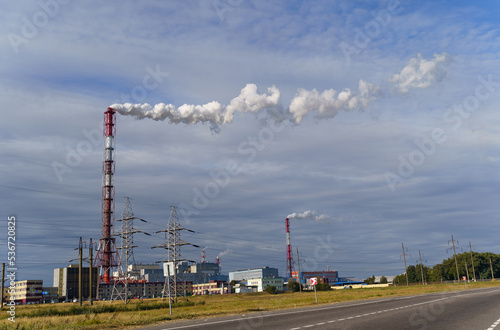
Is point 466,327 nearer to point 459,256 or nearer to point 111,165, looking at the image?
point 111,165

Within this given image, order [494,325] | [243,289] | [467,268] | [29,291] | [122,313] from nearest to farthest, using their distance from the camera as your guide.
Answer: [494,325] < [122,313] < [467,268] < [29,291] < [243,289]

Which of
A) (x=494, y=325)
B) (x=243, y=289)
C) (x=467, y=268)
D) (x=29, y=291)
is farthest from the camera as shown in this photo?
(x=243, y=289)

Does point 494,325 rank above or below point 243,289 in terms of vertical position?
above

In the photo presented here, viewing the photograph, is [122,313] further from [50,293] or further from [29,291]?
[50,293]

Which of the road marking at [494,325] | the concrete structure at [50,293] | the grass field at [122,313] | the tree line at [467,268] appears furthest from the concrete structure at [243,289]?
the road marking at [494,325]

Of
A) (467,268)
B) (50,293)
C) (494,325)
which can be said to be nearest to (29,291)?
(50,293)

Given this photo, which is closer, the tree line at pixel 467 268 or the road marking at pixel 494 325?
the road marking at pixel 494 325

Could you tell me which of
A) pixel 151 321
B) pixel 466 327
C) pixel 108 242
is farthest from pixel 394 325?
pixel 108 242

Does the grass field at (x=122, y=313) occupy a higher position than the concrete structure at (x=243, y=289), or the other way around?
the grass field at (x=122, y=313)

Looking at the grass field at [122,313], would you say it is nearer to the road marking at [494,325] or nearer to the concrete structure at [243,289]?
the road marking at [494,325]

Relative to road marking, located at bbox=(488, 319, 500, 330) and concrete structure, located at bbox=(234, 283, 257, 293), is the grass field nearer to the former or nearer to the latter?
road marking, located at bbox=(488, 319, 500, 330)

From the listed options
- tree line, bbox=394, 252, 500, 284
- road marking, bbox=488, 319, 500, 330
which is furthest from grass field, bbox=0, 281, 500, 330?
tree line, bbox=394, 252, 500, 284

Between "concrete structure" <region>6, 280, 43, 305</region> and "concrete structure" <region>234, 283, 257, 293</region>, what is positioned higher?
"concrete structure" <region>6, 280, 43, 305</region>

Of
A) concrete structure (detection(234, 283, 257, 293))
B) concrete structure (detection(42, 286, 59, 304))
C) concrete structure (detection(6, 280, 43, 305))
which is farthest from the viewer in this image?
concrete structure (detection(42, 286, 59, 304))
